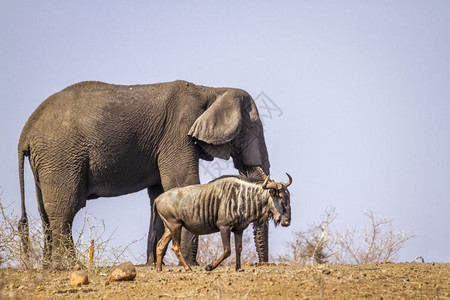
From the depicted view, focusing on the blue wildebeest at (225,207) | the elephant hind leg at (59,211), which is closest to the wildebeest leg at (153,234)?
the elephant hind leg at (59,211)

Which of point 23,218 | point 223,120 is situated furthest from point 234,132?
point 23,218

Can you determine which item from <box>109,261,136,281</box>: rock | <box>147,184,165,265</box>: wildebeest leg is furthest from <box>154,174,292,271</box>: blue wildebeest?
<box>147,184,165,265</box>: wildebeest leg

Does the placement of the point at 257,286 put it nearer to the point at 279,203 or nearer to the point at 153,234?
the point at 279,203

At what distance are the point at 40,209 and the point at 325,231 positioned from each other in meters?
6.93

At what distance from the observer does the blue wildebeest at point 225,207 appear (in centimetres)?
1113

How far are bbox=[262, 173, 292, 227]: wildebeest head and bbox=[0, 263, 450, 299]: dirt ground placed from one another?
829 mm

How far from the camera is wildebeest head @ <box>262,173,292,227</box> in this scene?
11.1m

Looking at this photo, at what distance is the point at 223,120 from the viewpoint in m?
15.6

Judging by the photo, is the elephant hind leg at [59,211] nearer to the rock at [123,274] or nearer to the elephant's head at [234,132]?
the elephant's head at [234,132]

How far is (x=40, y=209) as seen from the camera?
14883 millimetres

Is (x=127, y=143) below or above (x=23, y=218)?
above

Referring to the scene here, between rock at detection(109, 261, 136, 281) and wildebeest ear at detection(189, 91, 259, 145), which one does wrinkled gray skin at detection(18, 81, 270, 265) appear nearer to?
wildebeest ear at detection(189, 91, 259, 145)

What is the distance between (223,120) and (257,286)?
6.76 m

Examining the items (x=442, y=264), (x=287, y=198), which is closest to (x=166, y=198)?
(x=287, y=198)
